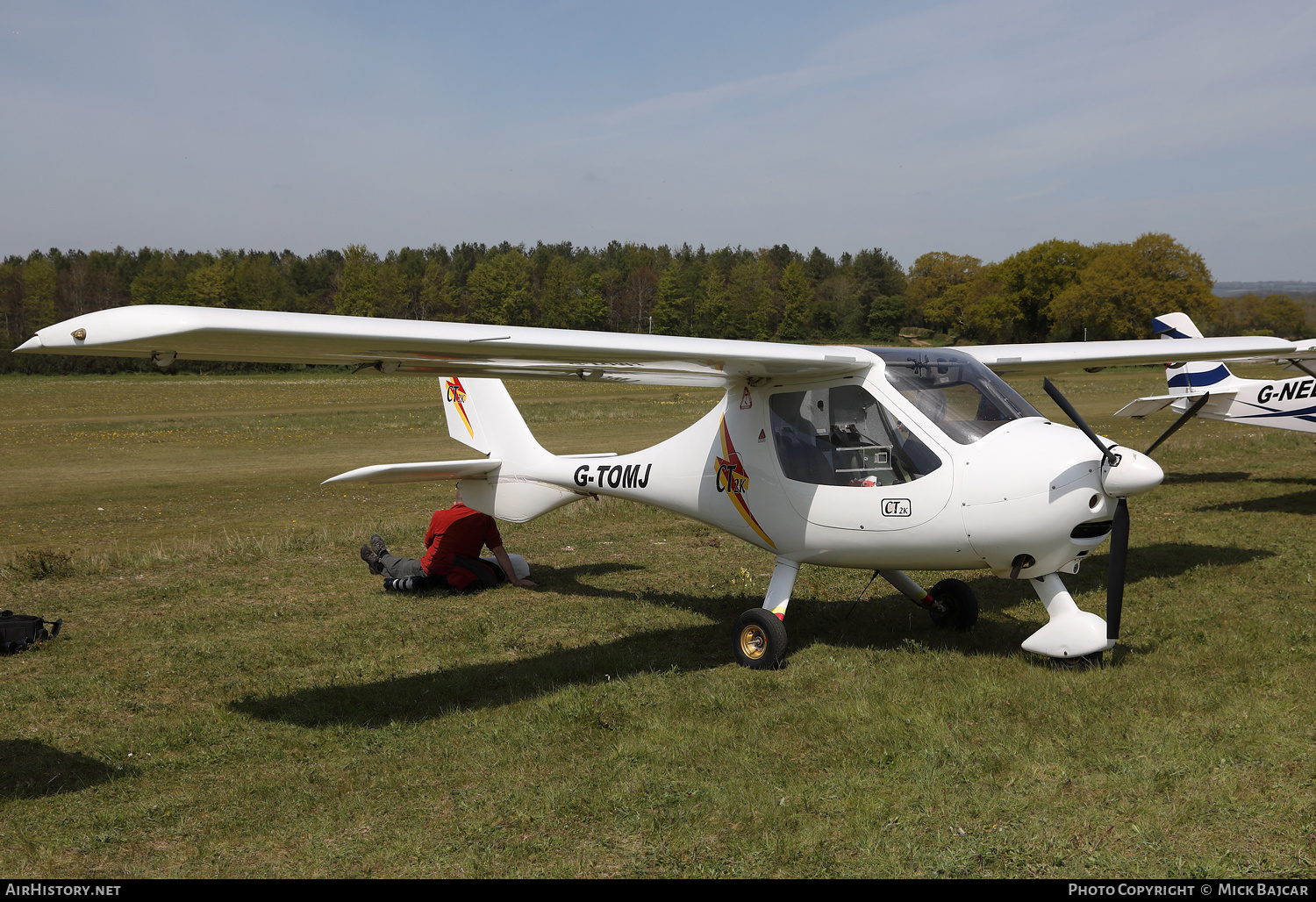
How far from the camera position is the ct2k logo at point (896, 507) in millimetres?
6734

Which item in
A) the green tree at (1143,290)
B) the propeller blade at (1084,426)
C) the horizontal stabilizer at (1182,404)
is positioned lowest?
the horizontal stabilizer at (1182,404)

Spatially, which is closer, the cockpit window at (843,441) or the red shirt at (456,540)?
the cockpit window at (843,441)

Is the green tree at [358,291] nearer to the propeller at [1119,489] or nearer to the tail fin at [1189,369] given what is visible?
the tail fin at [1189,369]

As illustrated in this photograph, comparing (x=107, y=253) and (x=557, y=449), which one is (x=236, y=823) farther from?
(x=107, y=253)

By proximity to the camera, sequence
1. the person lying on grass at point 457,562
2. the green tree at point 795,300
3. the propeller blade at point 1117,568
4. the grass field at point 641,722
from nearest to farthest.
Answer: the grass field at point 641,722
the propeller blade at point 1117,568
the person lying on grass at point 457,562
the green tree at point 795,300

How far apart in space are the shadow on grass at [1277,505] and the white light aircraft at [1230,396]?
1395 millimetres

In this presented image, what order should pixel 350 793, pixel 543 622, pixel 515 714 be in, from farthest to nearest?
pixel 543 622
pixel 515 714
pixel 350 793

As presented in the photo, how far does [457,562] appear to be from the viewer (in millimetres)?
10266

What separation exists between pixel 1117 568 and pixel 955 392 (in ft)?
5.57

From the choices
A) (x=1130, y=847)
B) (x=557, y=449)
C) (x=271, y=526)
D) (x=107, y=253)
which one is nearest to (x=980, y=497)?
(x=1130, y=847)

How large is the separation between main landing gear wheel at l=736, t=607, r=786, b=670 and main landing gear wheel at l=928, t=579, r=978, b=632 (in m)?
1.81

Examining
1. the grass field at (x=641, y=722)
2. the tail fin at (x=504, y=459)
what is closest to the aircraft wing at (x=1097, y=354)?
the grass field at (x=641, y=722)

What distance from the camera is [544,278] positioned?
13175 cm

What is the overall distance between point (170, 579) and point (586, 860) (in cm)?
877
